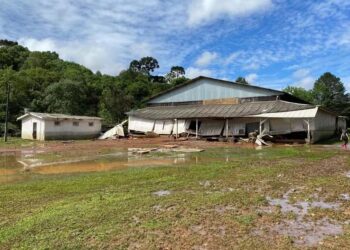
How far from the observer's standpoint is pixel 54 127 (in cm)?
3472

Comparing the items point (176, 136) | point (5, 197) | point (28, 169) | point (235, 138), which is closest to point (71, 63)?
point (176, 136)

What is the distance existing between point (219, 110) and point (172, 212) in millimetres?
28338

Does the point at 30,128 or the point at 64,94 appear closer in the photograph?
the point at 30,128

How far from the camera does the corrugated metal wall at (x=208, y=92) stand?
36.4 meters

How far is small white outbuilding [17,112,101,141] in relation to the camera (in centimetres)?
3394

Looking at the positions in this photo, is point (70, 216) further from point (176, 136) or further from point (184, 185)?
point (176, 136)

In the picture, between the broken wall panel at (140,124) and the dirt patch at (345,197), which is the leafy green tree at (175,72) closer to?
the broken wall panel at (140,124)

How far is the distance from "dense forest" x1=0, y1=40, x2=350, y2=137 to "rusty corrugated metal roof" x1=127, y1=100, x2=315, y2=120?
7.68m

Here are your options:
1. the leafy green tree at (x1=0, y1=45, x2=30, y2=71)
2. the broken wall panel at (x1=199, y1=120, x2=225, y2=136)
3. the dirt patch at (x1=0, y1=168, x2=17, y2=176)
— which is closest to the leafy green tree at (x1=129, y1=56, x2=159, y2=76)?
the leafy green tree at (x1=0, y1=45, x2=30, y2=71)

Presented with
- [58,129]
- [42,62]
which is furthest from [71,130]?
[42,62]

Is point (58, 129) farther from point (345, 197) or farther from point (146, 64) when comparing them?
point (146, 64)

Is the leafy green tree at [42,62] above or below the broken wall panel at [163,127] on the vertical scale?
above

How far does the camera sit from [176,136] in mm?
35656

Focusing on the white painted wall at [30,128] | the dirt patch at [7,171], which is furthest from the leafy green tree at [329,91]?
the dirt patch at [7,171]
